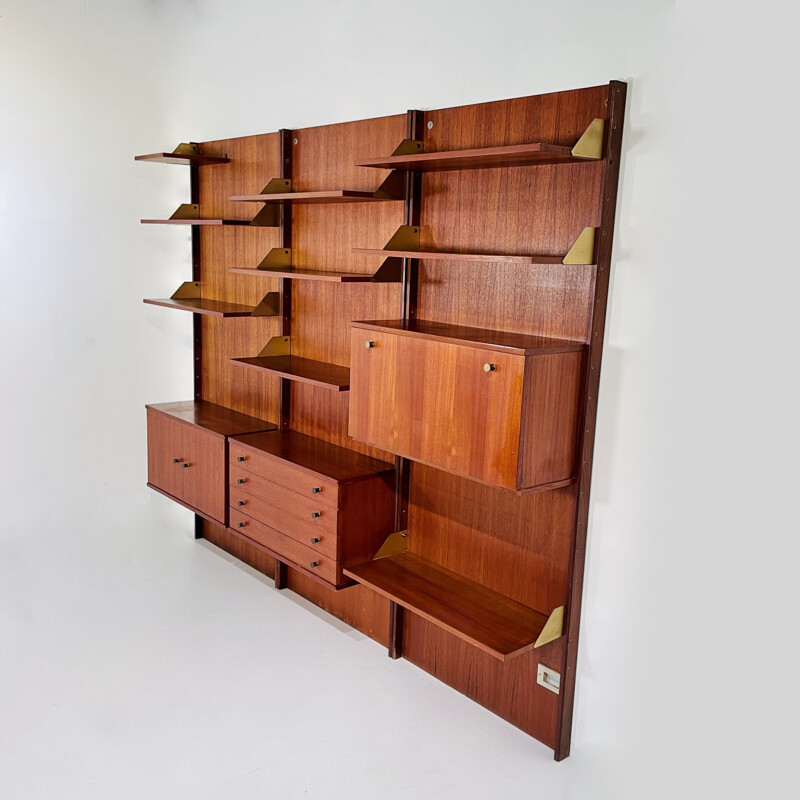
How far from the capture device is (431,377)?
8.19 feet

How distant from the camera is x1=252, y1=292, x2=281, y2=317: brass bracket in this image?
3.53m

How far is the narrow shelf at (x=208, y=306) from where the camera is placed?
354 centimetres

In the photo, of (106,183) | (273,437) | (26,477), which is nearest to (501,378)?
(273,437)

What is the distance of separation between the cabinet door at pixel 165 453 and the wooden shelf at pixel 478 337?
1.54m

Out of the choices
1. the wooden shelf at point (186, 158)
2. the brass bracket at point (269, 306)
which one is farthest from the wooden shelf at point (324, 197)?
the wooden shelf at point (186, 158)

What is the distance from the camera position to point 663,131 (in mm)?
2127

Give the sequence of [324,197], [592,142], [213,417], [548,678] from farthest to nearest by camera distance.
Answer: [213,417]
[324,197]
[548,678]
[592,142]

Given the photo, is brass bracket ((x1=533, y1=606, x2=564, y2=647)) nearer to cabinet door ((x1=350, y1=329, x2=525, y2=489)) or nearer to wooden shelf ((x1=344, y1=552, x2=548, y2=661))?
wooden shelf ((x1=344, y1=552, x2=548, y2=661))

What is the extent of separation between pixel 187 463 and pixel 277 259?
1098 mm

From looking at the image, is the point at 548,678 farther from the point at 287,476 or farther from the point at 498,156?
the point at 498,156

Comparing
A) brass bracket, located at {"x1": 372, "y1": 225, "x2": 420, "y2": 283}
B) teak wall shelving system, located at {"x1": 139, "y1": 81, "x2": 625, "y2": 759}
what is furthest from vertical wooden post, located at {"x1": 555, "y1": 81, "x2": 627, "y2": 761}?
brass bracket, located at {"x1": 372, "y1": 225, "x2": 420, "y2": 283}

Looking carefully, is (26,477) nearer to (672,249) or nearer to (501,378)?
(501,378)

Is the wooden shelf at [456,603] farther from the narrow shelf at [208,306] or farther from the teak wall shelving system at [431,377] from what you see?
the narrow shelf at [208,306]

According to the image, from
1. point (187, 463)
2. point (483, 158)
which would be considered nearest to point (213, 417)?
point (187, 463)
